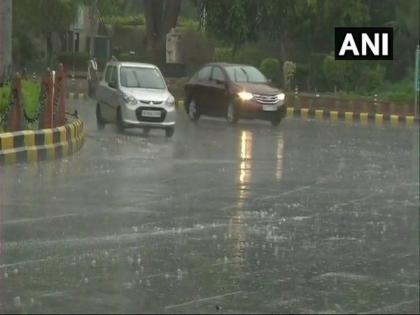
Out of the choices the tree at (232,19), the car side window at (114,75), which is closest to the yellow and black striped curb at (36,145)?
the car side window at (114,75)

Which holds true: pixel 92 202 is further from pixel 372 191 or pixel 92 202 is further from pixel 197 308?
pixel 197 308

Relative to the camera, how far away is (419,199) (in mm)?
15266

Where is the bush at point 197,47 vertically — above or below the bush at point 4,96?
above

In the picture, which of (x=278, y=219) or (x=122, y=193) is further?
(x=122, y=193)

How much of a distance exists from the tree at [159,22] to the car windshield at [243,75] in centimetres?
1613

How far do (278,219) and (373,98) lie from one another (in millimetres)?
25292

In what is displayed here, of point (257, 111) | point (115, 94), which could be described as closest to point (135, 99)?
point (115, 94)

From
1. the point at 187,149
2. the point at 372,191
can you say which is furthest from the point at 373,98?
the point at 372,191

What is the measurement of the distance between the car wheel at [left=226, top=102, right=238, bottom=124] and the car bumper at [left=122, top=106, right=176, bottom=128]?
203 inches

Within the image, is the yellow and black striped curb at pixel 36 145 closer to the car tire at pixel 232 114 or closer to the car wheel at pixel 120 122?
the car wheel at pixel 120 122

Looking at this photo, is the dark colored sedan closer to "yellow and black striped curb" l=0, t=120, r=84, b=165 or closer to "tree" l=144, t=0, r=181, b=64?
"yellow and black striped curb" l=0, t=120, r=84, b=165

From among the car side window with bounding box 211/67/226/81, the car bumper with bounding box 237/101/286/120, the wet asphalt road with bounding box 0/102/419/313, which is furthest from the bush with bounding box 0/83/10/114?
the car side window with bounding box 211/67/226/81

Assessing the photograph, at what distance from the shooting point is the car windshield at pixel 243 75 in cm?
3222

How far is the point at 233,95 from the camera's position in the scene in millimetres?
31422
